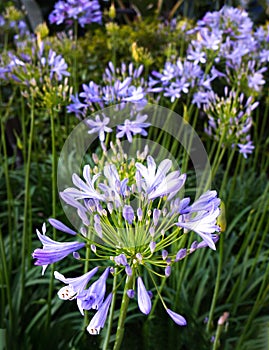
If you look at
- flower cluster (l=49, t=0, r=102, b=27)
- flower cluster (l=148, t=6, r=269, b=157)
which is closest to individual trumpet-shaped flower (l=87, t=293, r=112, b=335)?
flower cluster (l=148, t=6, r=269, b=157)

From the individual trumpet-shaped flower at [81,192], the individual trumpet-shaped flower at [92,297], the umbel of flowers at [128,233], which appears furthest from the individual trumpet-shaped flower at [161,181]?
the individual trumpet-shaped flower at [92,297]

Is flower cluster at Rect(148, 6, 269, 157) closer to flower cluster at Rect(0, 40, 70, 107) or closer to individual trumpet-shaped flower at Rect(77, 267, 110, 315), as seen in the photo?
flower cluster at Rect(0, 40, 70, 107)

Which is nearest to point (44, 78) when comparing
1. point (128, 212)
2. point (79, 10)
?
point (128, 212)

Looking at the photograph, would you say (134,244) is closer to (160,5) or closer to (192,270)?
(192,270)

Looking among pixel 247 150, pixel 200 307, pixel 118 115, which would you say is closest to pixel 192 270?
pixel 200 307

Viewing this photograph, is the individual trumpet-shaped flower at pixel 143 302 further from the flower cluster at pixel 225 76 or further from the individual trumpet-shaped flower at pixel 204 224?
the flower cluster at pixel 225 76

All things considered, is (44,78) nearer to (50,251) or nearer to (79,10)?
(50,251)

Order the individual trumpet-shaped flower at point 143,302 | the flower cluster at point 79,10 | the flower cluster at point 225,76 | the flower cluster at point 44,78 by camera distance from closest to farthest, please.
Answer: the individual trumpet-shaped flower at point 143,302
the flower cluster at point 44,78
the flower cluster at point 225,76
the flower cluster at point 79,10

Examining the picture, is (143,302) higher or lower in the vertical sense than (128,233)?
lower

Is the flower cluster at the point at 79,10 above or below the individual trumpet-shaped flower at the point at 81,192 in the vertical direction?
above

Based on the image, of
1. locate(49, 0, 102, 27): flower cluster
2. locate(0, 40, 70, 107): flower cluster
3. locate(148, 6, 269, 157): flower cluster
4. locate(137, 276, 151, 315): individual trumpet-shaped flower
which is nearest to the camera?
locate(137, 276, 151, 315): individual trumpet-shaped flower

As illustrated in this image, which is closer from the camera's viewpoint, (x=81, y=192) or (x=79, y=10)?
(x=81, y=192)
